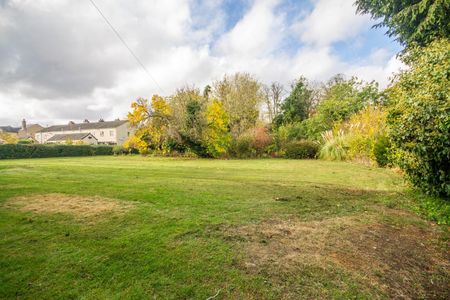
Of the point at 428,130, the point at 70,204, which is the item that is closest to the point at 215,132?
the point at 70,204

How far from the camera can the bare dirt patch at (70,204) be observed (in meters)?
3.79

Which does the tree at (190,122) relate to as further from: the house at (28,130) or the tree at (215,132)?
the house at (28,130)

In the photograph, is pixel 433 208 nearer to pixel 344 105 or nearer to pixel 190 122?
pixel 190 122

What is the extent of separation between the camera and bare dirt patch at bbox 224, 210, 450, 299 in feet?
6.82

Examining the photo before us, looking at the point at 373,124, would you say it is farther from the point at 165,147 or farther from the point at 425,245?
the point at 165,147

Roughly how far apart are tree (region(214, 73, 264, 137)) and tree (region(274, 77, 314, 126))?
356cm

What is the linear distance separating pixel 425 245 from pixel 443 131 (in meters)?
2.51

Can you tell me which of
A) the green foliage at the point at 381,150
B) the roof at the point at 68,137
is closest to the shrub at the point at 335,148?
the green foliage at the point at 381,150

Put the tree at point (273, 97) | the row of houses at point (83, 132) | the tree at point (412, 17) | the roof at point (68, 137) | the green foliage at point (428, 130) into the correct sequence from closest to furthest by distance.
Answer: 1. the green foliage at point (428, 130)
2. the tree at point (412, 17)
3. the tree at point (273, 97)
4. the roof at point (68, 137)
5. the row of houses at point (83, 132)

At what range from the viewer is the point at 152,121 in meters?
21.2

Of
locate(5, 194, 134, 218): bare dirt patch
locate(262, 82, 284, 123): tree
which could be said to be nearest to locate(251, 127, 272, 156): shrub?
locate(262, 82, 284, 123): tree

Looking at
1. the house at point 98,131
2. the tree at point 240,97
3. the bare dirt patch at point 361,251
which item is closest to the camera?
the bare dirt patch at point 361,251

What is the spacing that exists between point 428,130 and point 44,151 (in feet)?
114

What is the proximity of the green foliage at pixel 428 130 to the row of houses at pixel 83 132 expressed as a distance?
50.5 metres
